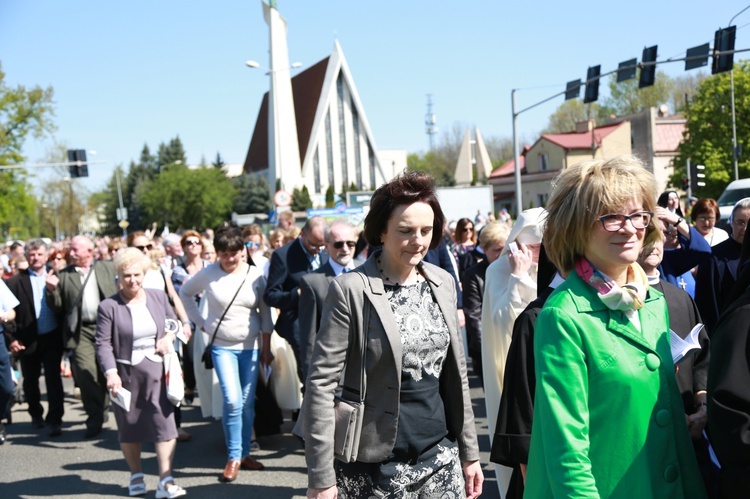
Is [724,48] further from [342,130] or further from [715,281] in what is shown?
[342,130]

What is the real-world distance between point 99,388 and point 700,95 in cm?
4940

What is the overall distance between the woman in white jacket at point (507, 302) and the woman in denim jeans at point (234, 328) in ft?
9.33

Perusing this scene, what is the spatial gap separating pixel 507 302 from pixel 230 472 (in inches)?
132

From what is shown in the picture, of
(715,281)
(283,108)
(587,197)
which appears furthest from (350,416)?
(283,108)

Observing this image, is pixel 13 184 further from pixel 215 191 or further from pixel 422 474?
pixel 422 474

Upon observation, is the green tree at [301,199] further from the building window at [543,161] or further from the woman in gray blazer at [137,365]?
the woman in gray blazer at [137,365]

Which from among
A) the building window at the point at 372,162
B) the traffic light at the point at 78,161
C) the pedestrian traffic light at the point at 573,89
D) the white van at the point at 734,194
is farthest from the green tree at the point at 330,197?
the pedestrian traffic light at the point at 573,89

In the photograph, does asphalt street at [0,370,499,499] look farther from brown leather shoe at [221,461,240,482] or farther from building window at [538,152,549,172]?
building window at [538,152,549,172]

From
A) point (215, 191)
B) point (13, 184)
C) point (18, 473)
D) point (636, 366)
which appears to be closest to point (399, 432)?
point (636, 366)

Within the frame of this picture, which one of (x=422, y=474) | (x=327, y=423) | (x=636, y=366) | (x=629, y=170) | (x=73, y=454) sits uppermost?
(x=629, y=170)

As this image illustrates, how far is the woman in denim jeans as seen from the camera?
22.9ft

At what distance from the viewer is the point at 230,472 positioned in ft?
22.8

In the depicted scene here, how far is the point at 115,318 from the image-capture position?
6.69m

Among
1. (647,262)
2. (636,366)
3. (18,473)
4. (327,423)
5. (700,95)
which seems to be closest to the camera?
(636,366)
